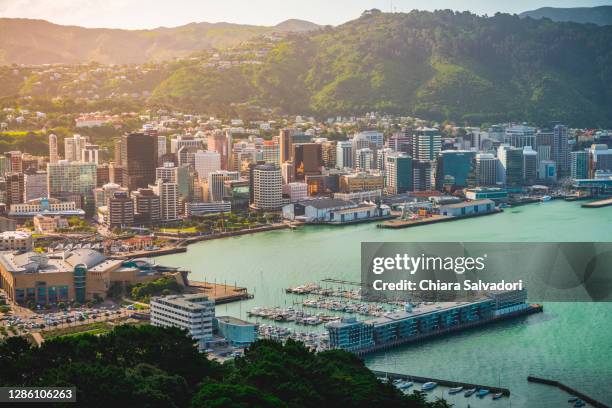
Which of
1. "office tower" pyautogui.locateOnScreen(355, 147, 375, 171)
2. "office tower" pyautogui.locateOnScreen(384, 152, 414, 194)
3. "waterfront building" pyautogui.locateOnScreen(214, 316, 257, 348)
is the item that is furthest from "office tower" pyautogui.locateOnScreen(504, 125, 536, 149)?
"waterfront building" pyautogui.locateOnScreen(214, 316, 257, 348)

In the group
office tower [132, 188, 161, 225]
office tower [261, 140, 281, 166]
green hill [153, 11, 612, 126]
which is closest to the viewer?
office tower [132, 188, 161, 225]

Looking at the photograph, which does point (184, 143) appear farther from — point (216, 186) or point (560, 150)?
point (560, 150)

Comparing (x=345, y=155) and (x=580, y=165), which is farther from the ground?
(x=345, y=155)

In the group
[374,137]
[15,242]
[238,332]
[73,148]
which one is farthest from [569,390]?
[374,137]

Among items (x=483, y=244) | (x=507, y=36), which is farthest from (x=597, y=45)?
(x=483, y=244)

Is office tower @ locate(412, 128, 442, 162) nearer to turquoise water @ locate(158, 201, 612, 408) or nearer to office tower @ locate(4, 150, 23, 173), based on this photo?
turquoise water @ locate(158, 201, 612, 408)

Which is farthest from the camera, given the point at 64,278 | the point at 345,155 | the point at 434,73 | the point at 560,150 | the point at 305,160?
the point at 434,73
